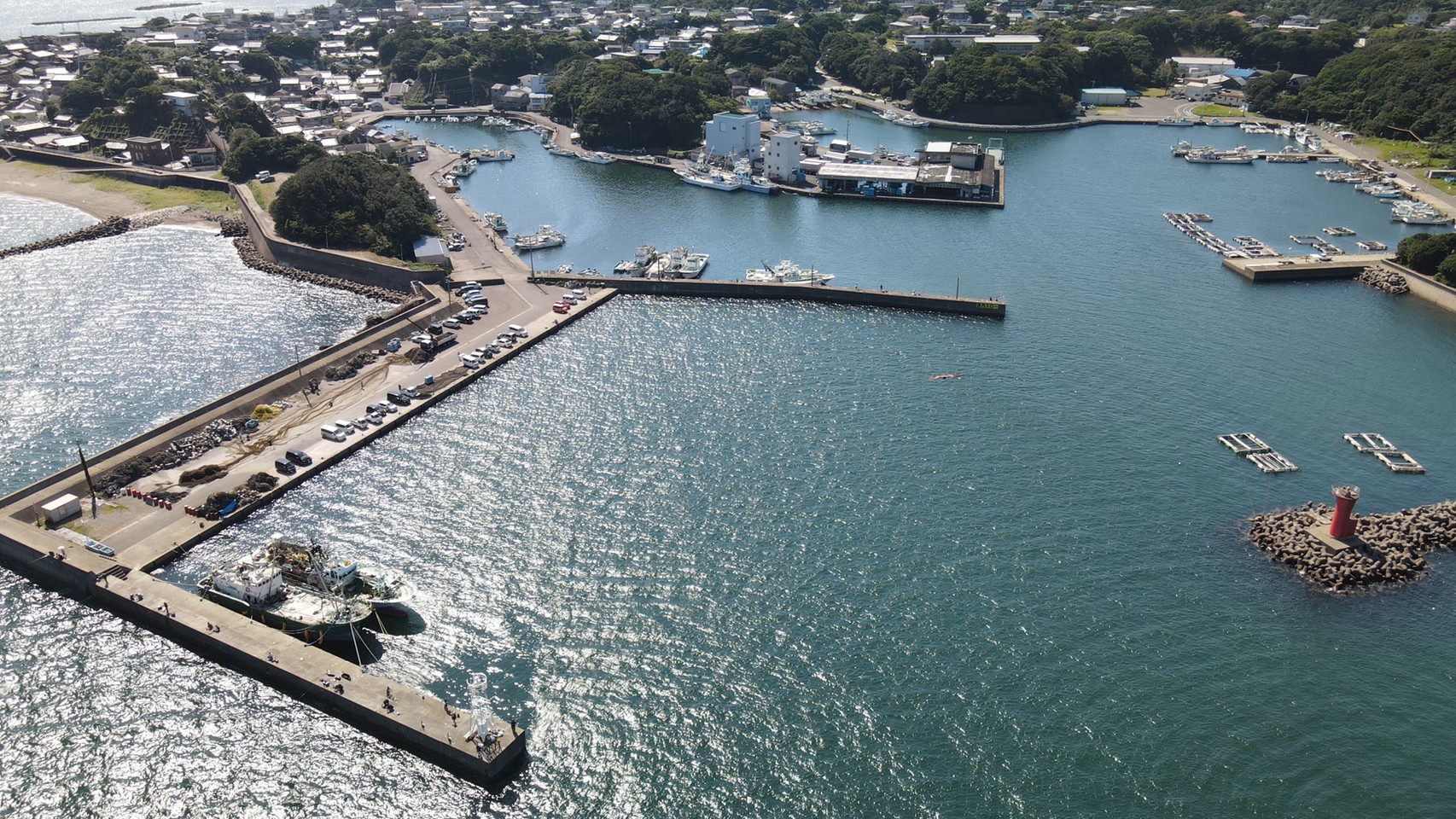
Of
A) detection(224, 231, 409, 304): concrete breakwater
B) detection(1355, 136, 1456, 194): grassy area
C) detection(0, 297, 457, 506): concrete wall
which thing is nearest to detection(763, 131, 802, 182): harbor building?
detection(224, 231, 409, 304): concrete breakwater

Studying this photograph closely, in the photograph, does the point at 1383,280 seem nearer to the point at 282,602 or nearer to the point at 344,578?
the point at 344,578

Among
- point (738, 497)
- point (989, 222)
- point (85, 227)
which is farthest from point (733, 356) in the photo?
point (85, 227)

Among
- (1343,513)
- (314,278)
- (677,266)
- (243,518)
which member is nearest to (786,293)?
(677,266)

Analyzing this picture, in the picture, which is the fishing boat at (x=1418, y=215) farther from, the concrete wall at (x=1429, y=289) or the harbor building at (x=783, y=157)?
the harbor building at (x=783, y=157)

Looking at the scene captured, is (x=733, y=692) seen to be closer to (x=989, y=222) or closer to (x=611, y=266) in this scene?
(x=611, y=266)

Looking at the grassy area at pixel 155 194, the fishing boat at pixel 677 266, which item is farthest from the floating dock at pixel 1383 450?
the grassy area at pixel 155 194
